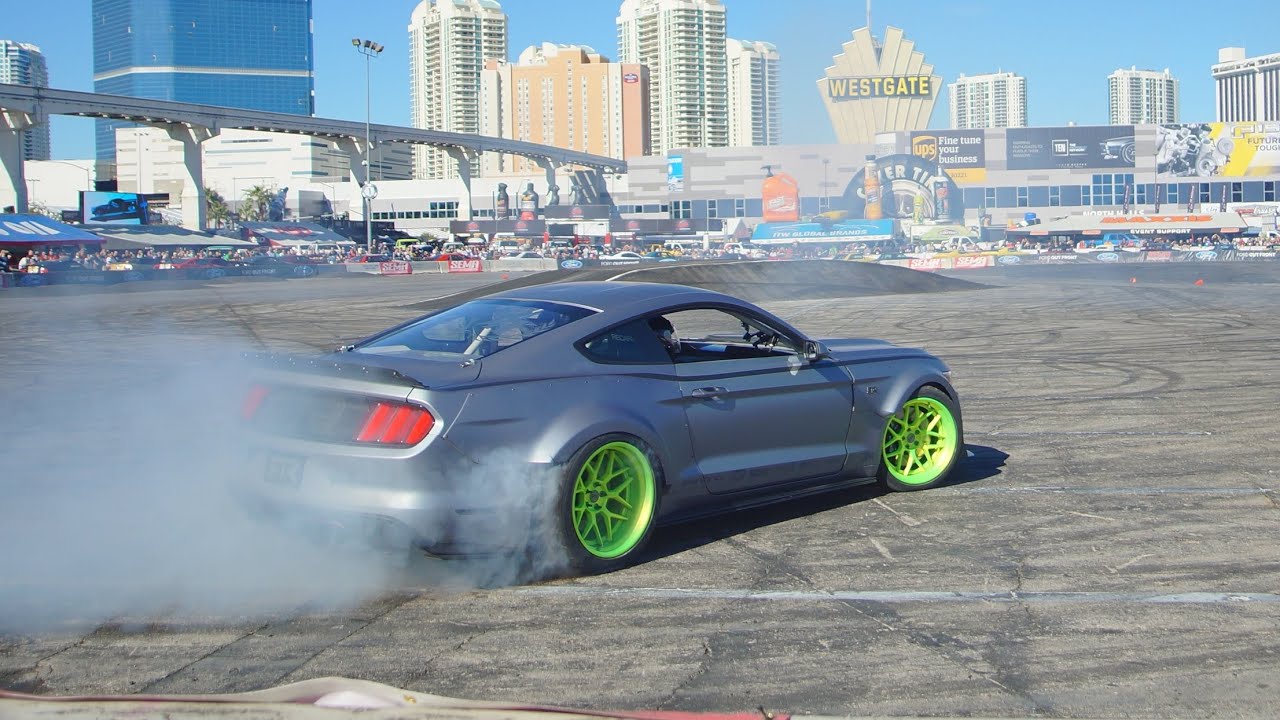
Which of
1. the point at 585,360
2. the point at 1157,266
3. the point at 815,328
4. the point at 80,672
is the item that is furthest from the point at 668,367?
the point at 1157,266

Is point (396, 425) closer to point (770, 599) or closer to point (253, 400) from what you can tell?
point (253, 400)

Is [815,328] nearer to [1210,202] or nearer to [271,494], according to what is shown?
[271,494]

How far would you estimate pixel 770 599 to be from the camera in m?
4.79

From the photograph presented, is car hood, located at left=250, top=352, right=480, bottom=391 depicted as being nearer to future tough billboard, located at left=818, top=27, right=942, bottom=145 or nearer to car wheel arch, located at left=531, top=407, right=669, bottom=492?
car wheel arch, located at left=531, top=407, right=669, bottom=492

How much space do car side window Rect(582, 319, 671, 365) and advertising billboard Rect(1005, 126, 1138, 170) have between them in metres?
98.6

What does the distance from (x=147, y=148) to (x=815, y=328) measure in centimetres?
14007

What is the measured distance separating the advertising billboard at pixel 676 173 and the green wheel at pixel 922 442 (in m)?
102

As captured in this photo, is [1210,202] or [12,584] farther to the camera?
[1210,202]

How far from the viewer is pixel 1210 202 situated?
9556cm

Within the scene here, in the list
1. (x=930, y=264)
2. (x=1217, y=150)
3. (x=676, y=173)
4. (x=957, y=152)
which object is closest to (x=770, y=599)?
(x=930, y=264)

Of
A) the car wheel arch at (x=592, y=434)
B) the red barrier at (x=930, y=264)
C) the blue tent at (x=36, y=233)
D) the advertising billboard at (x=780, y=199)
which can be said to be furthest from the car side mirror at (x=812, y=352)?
the advertising billboard at (x=780, y=199)

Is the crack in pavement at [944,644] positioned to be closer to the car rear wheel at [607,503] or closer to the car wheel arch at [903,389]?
the car rear wheel at [607,503]

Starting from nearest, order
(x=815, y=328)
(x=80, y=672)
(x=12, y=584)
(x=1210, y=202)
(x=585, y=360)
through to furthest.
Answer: (x=80, y=672)
(x=12, y=584)
(x=585, y=360)
(x=815, y=328)
(x=1210, y=202)

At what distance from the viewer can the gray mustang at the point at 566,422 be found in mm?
4738
